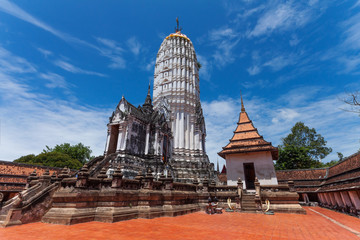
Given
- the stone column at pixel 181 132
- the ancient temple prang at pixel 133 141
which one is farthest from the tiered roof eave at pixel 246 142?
the stone column at pixel 181 132

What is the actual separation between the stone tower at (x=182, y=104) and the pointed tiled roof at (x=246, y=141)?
8931mm

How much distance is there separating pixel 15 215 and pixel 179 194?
321 inches

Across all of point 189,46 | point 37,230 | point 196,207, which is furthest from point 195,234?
point 189,46

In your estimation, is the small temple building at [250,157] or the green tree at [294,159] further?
the green tree at [294,159]

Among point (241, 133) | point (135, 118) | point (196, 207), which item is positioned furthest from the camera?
point (135, 118)

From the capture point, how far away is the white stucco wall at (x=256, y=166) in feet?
56.5

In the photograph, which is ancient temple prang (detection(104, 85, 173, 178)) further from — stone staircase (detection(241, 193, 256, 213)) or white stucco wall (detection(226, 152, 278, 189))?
stone staircase (detection(241, 193, 256, 213))

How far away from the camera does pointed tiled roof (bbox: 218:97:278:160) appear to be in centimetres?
1769

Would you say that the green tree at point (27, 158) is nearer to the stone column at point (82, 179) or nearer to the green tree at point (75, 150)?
the green tree at point (75, 150)

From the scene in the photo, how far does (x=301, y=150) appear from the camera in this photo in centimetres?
3444

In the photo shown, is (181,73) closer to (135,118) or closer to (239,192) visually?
(135,118)

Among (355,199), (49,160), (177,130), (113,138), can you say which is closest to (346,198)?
(355,199)

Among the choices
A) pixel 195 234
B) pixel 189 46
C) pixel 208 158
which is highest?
pixel 189 46

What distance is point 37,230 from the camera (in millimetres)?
5965
